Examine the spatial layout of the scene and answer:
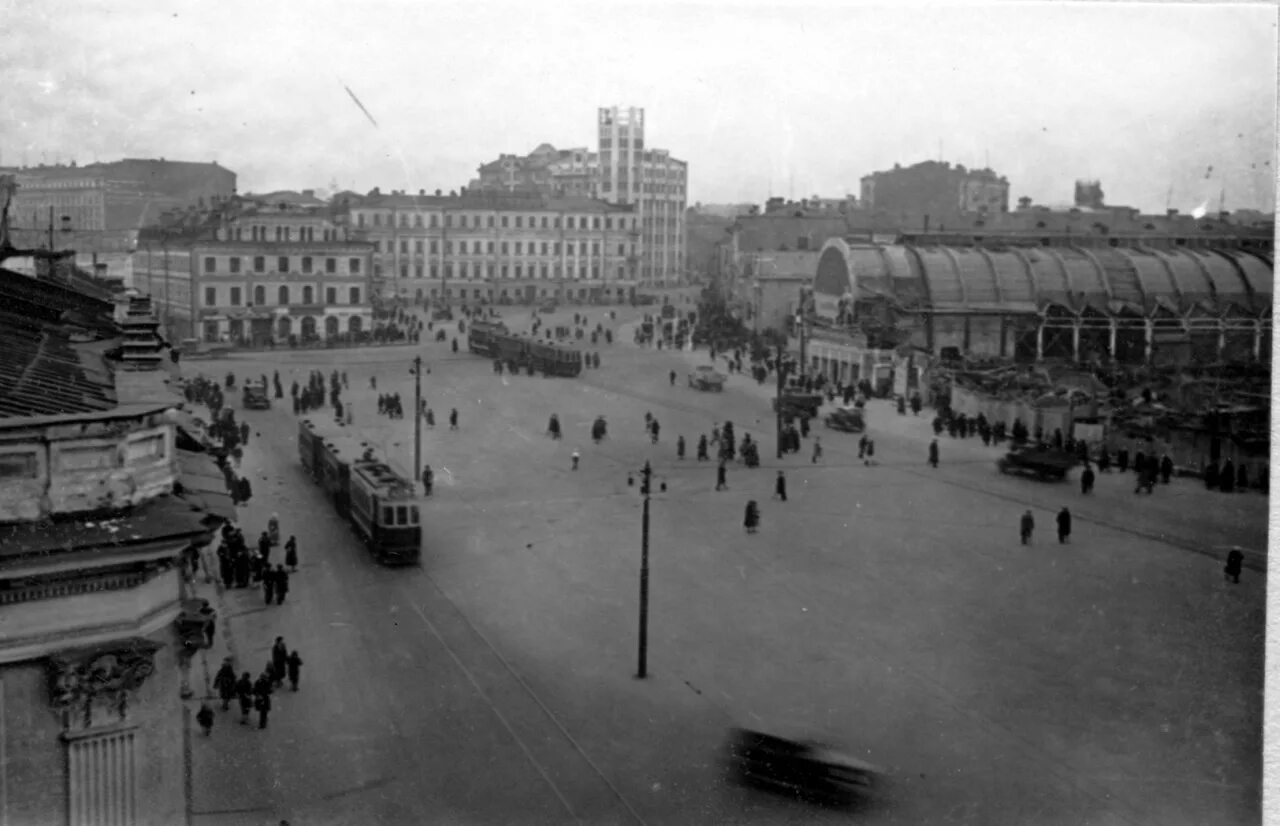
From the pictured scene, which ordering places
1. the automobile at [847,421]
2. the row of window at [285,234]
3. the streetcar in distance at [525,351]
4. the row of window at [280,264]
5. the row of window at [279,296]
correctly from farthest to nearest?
the row of window at [285,234]
the row of window at [279,296]
the row of window at [280,264]
the streetcar in distance at [525,351]
the automobile at [847,421]

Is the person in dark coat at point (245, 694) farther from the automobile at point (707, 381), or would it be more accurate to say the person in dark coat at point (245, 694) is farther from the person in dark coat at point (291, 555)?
the automobile at point (707, 381)

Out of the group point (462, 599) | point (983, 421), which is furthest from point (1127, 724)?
point (983, 421)

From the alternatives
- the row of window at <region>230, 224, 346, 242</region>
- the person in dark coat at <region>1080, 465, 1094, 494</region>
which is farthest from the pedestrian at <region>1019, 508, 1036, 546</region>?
the row of window at <region>230, 224, 346, 242</region>

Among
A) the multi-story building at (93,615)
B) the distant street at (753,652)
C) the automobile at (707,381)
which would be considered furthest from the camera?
the automobile at (707,381)

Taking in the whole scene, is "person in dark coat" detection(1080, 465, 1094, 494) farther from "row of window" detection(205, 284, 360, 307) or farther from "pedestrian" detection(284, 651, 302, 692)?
"row of window" detection(205, 284, 360, 307)

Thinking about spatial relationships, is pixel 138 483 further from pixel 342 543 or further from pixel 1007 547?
pixel 1007 547

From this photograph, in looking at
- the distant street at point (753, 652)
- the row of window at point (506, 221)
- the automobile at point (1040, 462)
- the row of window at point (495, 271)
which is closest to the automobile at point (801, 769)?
the distant street at point (753, 652)
